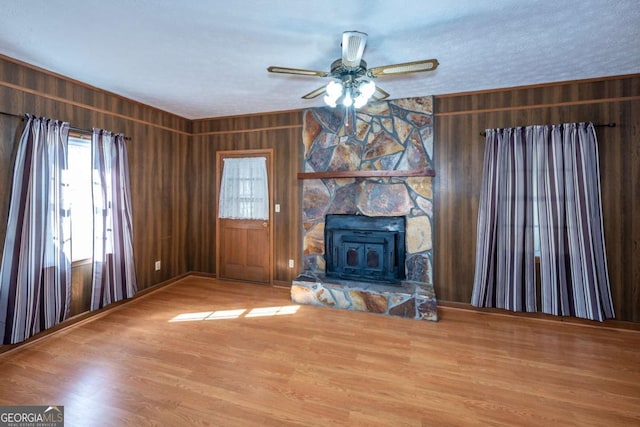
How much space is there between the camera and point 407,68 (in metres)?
1.90

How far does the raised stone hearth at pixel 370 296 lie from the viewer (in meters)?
3.10

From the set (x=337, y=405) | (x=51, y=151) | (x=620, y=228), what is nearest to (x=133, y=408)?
(x=337, y=405)

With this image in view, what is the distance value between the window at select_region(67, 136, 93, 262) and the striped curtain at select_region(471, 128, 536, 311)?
4.48 meters

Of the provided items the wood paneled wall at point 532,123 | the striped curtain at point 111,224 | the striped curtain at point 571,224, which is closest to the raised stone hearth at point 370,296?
Answer: the wood paneled wall at point 532,123

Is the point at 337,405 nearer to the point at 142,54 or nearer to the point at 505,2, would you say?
the point at 505,2

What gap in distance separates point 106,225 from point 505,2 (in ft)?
13.8

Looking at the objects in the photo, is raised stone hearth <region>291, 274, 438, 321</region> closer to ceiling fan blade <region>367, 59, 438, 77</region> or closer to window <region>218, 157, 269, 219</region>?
window <region>218, 157, 269, 219</region>

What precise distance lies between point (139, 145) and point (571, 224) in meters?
5.23

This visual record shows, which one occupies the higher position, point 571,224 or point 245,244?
point 571,224

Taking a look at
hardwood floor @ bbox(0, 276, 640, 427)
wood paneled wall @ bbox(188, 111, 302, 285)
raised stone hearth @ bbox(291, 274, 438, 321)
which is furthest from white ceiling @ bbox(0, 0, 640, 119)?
hardwood floor @ bbox(0, 276, 640, 427)

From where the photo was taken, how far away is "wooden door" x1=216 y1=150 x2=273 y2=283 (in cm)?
418

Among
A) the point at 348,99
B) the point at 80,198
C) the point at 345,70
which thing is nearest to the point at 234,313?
the point at 80,198

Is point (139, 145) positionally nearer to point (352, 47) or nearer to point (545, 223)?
point (352, 47)

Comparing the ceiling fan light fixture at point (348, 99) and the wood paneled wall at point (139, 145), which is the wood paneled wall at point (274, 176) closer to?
the wood paneled wall at point (139, 145)
